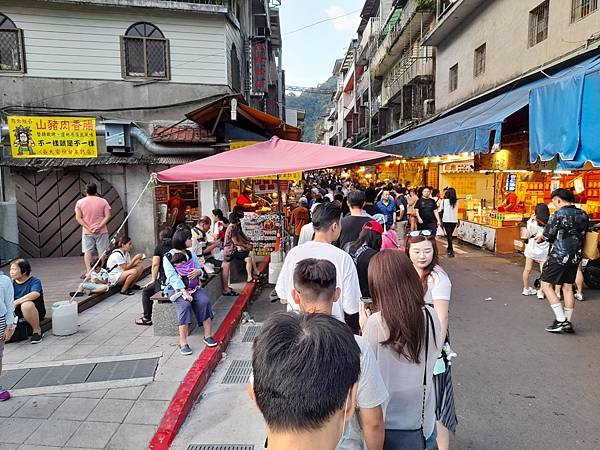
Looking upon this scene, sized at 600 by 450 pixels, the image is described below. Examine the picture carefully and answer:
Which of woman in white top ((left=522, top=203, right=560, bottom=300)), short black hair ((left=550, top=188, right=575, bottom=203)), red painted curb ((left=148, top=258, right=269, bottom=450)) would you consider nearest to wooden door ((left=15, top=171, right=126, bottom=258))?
red painted curb ((left=148, top=258, right=269, bottom=450))

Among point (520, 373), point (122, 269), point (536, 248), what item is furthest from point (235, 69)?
point (520, 373)

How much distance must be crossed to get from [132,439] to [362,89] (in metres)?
37.5

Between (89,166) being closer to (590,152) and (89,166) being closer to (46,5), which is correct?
(46,5)

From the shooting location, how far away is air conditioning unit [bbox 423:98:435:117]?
1839 cm

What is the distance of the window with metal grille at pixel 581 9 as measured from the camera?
8.18 metres

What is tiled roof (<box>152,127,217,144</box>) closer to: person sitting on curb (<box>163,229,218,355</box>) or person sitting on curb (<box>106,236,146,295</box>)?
person sitting on curb (<box>106,236,146,295</box>)

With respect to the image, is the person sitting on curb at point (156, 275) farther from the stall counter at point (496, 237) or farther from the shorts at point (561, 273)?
the stall counter at point (496, 237)

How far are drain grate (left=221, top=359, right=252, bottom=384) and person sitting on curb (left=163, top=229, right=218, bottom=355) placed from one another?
392 millimetres

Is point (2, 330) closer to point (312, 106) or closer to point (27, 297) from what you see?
point (27, 297)

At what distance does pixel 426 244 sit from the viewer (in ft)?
10.0

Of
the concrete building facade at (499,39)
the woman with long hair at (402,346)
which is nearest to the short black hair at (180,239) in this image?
the woman with long hair at (402,346)

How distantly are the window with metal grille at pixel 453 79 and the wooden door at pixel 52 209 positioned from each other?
508 inches

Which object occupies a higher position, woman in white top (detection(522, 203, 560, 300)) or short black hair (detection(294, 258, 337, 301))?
short black hair (detection(294, 258, 337, 301))

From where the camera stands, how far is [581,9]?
28.1 feet
